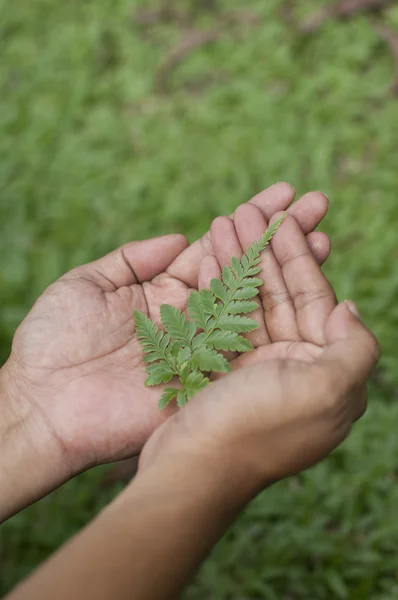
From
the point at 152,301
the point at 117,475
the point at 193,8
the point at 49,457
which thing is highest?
the point at 193,8

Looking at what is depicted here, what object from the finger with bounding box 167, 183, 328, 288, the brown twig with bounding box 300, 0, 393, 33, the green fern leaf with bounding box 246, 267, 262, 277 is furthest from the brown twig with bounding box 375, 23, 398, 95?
the green fern leaf with bounding box 246, 267, 262, 277

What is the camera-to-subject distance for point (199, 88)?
6.04 metres

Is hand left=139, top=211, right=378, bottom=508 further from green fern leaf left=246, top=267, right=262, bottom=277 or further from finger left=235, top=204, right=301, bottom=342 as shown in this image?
green fern leaf left=246, top=267, right=262, bottom=277

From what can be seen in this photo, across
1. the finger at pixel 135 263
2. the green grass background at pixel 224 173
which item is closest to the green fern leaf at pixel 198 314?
Answer: the finger at pixel 135 263

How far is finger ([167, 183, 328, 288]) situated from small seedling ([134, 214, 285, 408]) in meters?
0.19

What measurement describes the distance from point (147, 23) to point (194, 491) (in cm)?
558

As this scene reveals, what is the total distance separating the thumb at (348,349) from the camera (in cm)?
228

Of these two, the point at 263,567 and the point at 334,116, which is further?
the point at 334,116

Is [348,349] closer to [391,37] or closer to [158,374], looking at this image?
[158,374]

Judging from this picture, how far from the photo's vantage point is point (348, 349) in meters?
2.32

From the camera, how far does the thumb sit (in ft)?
7.48

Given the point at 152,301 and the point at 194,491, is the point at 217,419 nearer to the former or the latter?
the point at 194,491

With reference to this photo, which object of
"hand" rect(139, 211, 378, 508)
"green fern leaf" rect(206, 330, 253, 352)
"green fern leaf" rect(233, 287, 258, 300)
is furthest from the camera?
"green fern leaf" rect(233, 287, 258, 300)

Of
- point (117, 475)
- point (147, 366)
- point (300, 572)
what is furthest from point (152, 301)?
point (300, 572)
